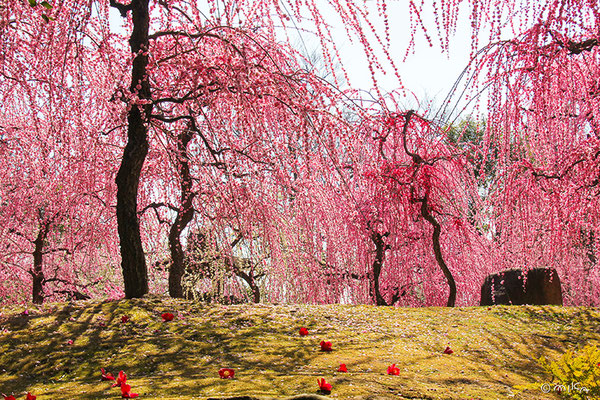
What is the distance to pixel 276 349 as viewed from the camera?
148 inches

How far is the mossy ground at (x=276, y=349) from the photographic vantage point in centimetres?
276

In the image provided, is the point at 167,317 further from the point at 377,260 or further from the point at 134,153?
the point at 377,260

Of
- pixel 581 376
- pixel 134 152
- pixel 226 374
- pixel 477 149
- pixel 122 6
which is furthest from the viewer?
pixel 477 149

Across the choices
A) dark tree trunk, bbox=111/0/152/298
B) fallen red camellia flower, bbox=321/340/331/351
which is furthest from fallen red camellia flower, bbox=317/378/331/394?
dark tree trunk, bbox=111/0/152/298

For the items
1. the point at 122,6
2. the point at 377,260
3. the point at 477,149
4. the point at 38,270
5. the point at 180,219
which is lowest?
the point at 377,260

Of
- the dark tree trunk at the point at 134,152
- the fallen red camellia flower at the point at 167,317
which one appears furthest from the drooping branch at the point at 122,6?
the fallen red camellia flower at the point at 167,317

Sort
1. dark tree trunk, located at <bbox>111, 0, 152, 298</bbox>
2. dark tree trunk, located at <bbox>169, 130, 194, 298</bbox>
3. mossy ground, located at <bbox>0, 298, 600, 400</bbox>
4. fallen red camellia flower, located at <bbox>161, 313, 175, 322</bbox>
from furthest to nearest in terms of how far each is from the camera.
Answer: dark tree trunk, located at <bbox>169, 130, 194, 298</bbox>, dark tree trunk, located at <bbox>111, 0, 152, 298</bbox>, fallen red camellia flower, located at <bbox>161, 313, 175, 322</bbox>, mossy ground, located at <bbox>0, 298, 600, 400</bbox>

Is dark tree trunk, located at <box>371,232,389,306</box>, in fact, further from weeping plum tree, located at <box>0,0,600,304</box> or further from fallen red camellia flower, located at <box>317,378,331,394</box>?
fallen red camellia flower, located at <box>317,378,331,394</box>

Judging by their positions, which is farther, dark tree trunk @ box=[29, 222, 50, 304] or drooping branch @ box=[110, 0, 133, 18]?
dark tree trunk @ box=[29, 222, 50, 304]

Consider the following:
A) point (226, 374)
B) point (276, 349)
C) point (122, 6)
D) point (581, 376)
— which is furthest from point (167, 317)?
point (581, 376)

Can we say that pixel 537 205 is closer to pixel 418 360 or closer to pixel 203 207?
pixel 418 360

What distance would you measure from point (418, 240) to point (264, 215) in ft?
10.4

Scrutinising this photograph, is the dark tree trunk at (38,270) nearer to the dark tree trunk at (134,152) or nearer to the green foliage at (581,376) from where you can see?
the dark tree trunk at (134,152)

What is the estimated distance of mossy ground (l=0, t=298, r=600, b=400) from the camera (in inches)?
109
